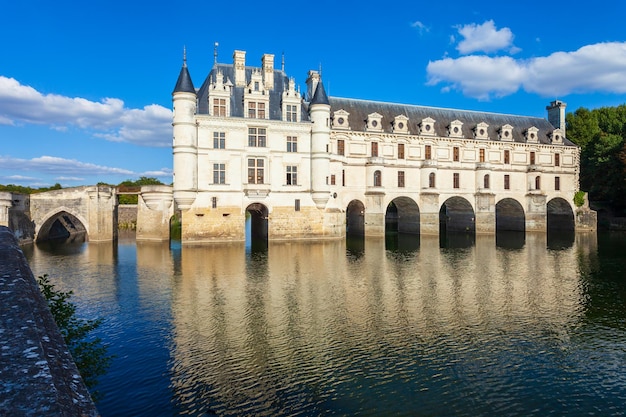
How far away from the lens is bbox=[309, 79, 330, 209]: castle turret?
40.2 metres

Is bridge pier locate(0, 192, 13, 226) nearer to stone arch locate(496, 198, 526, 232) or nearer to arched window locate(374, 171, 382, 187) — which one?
arched window locate(374, 171, 382, 187)

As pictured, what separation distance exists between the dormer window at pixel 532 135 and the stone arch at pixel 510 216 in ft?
24.0

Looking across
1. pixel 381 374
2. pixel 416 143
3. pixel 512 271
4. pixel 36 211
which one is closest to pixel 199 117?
pixel 36 211

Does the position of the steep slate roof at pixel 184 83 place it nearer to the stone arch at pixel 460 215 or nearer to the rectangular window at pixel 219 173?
the rectangular window at pixel 219 173

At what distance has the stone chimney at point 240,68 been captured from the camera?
3953cm

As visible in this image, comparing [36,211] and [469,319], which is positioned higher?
[36,211]

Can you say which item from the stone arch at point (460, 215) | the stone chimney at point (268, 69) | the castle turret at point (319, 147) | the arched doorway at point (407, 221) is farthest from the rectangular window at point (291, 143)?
the stone arch at point (460, 215)

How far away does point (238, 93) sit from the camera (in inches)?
1554

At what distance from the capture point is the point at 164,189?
40125 millimetres

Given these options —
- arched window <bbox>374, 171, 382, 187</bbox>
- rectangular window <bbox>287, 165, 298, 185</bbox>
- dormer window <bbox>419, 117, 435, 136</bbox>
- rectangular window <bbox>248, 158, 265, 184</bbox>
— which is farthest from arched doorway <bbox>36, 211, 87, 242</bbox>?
dormer window <bbox>419, 117, 435, 136</bbox>

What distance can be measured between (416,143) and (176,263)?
28880mm

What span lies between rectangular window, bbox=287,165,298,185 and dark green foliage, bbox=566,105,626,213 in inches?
1503

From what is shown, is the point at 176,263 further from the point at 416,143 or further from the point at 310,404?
the point at 416,143

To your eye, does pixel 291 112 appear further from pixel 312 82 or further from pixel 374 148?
pixel 374 148
